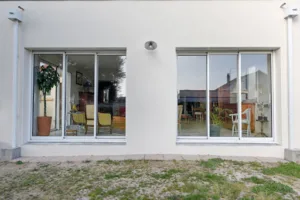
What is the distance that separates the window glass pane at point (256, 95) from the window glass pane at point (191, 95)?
1021 millimetres

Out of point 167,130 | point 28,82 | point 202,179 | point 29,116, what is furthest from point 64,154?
point 202,179

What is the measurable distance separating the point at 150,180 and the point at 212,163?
152 cm

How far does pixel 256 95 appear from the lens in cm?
563

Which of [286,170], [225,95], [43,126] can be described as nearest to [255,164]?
[286,170]

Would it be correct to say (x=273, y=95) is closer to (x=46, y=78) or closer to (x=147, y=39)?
(x=147, y=39)

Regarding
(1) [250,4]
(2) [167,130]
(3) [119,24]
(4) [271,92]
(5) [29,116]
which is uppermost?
(1) [250,4]

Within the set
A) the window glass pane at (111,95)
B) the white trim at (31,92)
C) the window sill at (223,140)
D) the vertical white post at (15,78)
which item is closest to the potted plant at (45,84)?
the white trim at (31,92)

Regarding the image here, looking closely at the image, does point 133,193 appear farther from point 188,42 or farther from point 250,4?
point 250,4

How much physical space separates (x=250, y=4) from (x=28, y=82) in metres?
5.70

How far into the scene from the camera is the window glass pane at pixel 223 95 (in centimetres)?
556

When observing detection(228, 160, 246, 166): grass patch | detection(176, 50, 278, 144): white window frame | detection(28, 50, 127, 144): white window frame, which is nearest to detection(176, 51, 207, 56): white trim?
detection(176, 50, 278, 144): white window frame

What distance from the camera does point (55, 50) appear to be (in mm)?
5473

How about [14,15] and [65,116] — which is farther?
[65,116]

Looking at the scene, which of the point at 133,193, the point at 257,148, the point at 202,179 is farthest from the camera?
the point at 257,148
